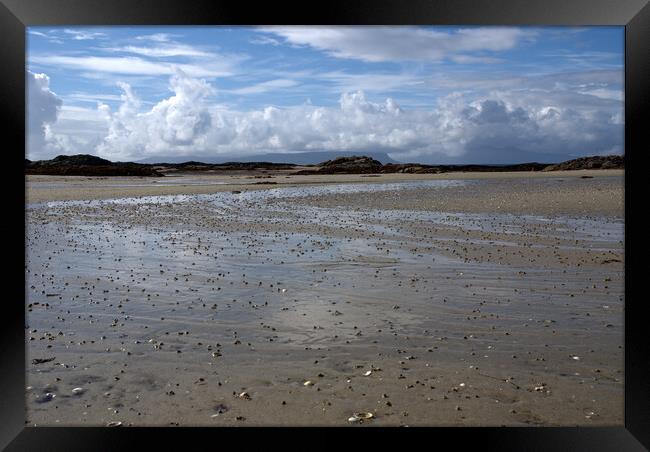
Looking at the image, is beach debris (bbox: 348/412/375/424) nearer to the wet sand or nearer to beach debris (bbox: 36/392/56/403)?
the wet sand

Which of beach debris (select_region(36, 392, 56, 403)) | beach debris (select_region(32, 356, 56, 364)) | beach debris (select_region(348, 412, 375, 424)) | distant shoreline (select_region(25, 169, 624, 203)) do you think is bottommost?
beach debris (select_region(348, 412, 375, 424))

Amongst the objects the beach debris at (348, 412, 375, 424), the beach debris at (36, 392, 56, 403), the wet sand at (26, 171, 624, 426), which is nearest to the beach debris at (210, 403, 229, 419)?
the wet sand at (26, 171, 624, 426)

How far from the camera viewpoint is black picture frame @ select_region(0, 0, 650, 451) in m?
4.70

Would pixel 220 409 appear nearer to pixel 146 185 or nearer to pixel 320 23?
pixel 320 23

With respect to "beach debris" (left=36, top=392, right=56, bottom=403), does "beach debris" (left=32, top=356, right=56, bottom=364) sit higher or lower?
higher

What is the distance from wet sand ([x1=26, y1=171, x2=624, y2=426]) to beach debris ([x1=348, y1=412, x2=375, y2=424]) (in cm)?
5

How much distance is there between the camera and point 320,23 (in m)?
5.09

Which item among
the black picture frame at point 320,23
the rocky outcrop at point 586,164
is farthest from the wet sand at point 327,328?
the rocky outcrop at point 586,164

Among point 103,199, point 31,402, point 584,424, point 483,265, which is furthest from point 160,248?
point 103,199

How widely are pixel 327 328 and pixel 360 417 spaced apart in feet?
7.33

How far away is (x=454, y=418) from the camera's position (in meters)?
4.86

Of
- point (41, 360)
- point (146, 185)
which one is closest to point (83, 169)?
point (146, 185)
